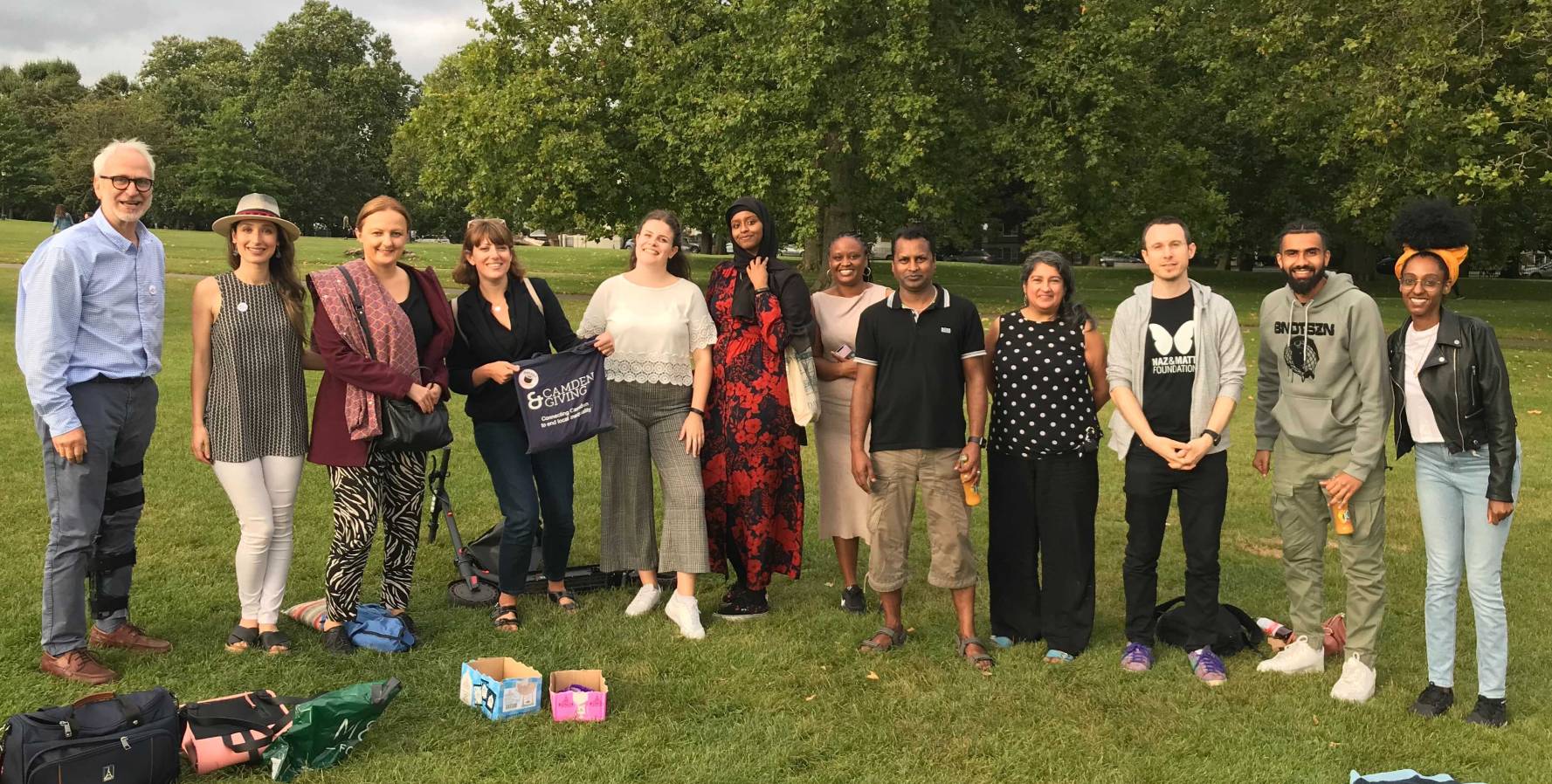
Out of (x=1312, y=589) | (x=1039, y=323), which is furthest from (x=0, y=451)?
(x=1312, y=589)

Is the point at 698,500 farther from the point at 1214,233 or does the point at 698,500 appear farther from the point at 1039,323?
the point at 1214,233

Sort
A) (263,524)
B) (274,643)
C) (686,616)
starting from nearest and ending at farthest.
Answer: (263,524), (274,643), (686,616)

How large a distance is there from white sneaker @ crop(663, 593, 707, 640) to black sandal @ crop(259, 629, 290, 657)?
1.78m

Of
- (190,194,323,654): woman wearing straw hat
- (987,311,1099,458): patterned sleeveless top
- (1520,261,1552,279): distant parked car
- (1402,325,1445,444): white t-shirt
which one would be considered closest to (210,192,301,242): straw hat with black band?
(190,194,323,654): woman wearing straw hat

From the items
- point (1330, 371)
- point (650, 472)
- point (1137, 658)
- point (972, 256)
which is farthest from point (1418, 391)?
point (972, 256)

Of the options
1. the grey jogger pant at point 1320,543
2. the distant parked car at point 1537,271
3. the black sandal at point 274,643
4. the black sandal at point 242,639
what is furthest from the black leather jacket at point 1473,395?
the distant parked car at point 1537,271

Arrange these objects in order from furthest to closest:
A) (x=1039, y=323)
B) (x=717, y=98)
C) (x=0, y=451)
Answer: (x=717, y=98) → (x=0, y=451) → (x=1039, y=323)

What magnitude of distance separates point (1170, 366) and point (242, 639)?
4.36 m

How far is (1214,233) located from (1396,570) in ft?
66.5

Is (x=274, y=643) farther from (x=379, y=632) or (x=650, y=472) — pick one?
(x=650, y=472)

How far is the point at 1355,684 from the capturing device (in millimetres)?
4738

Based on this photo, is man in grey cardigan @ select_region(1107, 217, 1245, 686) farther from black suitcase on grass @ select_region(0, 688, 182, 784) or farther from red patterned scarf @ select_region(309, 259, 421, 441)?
black suitcase on grass @ select_region(0, 688, 182, 784)

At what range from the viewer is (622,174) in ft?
80.7

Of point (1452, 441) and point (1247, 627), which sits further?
point (1247, 627)
